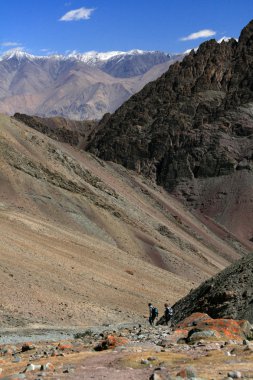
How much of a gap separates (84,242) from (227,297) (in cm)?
2481

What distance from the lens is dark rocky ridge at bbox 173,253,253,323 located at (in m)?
23.4

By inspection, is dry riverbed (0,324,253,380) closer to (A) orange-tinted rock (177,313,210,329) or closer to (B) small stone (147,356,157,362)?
(B) small stone (147,356,157,362)

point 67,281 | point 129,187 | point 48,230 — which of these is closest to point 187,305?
point 67,281

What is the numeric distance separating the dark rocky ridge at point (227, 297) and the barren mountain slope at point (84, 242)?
578 cm

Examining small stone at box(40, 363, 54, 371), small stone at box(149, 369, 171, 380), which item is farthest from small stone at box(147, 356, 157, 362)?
small stone at box(40, 363, 54, 371)

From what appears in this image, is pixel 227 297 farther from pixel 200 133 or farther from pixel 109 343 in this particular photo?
pixel 200 133

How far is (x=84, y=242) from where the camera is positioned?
48.2 meters

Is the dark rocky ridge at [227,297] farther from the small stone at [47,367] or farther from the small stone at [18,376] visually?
the small stone at [18,376]

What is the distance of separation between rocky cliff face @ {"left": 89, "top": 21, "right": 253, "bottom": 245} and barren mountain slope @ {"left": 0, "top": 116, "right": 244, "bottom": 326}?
15604 mm

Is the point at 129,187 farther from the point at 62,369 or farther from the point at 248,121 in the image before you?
the point at 62,369

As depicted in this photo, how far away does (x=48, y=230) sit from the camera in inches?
1845

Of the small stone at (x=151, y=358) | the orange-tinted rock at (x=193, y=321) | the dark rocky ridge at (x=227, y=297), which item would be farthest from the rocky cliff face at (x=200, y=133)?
the small stone at (x=151, y=358)

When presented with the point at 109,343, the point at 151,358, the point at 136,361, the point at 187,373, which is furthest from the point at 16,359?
the point at 187,373

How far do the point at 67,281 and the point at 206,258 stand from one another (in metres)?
35.4
